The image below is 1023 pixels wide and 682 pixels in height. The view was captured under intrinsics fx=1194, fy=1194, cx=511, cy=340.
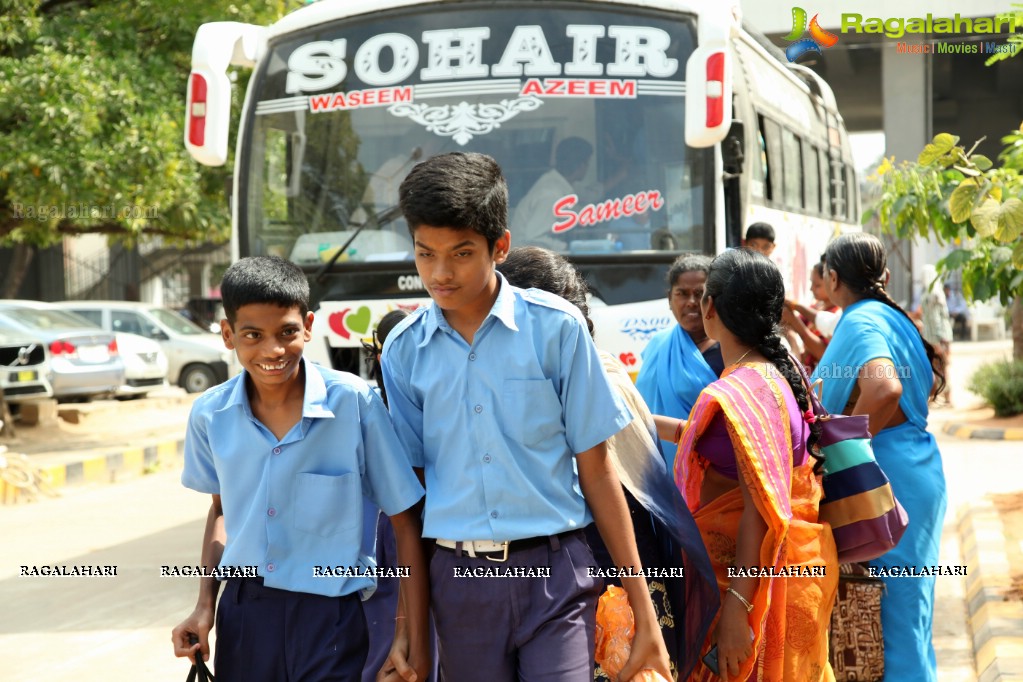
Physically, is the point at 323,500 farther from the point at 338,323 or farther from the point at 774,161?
the point at 774,161

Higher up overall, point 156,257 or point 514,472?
point 156,257

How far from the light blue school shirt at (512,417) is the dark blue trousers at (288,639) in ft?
1.22

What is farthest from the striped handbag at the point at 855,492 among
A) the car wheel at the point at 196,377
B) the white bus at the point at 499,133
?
the car wheel at the point at 196,377

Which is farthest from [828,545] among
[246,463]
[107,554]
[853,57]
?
[853,57]

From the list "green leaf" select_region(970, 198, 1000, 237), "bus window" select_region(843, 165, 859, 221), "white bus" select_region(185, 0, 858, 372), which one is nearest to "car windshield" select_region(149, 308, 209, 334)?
"bus window" select_region(843, 165, 859, 221)

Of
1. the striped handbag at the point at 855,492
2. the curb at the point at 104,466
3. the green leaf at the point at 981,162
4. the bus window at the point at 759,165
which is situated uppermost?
the bus window at the point at 759,165

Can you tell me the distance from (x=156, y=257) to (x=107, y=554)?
Result: 24.7 meters

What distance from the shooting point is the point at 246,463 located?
2.69 metres

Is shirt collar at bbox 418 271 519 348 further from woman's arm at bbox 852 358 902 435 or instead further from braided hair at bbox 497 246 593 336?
woman's arm at bbox 852 358 902 435

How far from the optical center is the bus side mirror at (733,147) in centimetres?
621

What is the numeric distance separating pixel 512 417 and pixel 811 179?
8.13m

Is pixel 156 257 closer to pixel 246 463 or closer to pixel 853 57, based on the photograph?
pixel 853 57

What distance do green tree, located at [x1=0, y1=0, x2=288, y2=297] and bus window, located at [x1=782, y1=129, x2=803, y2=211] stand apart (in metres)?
5.82

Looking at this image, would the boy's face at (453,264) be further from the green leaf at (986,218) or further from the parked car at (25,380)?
the parked car at (25,380)
